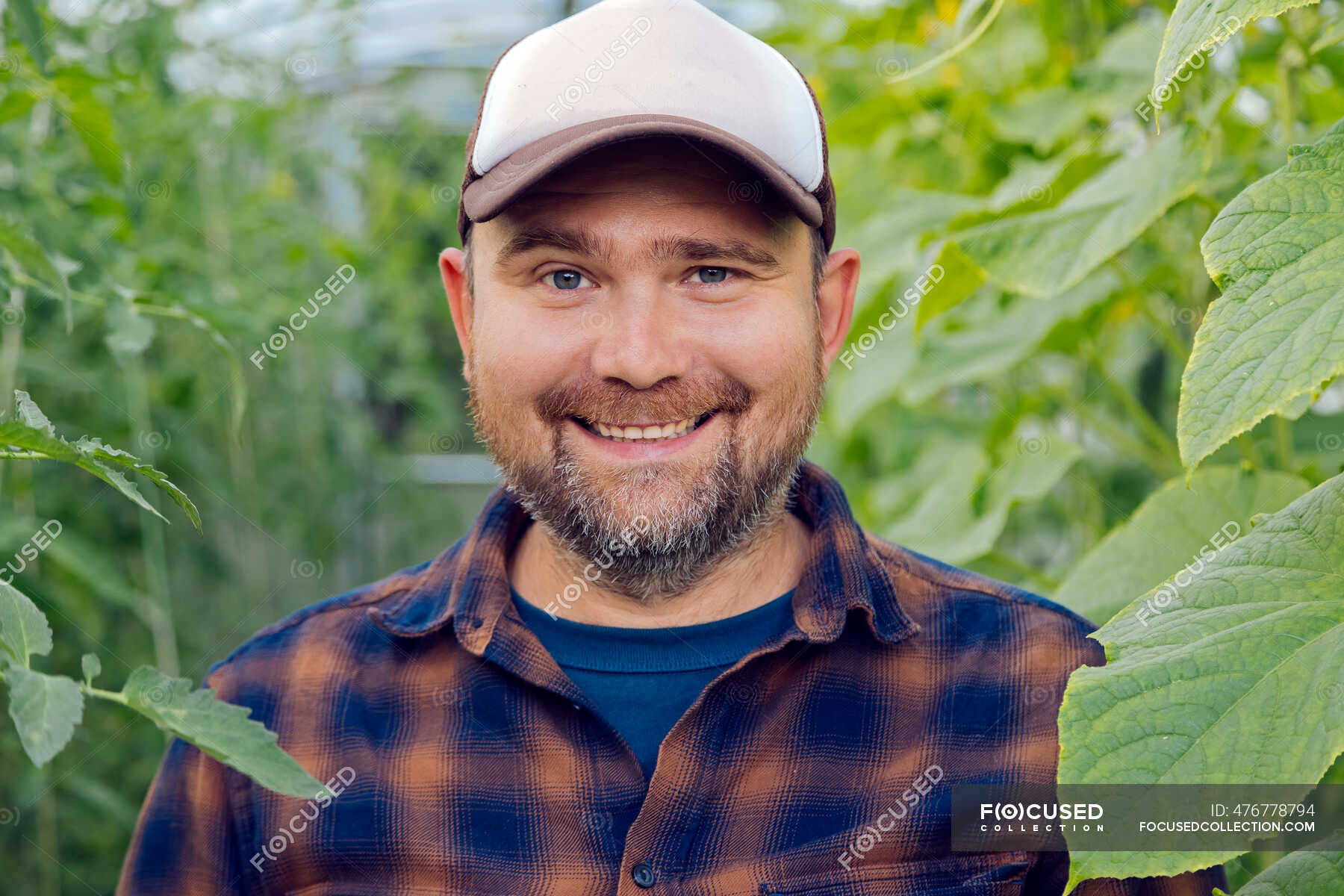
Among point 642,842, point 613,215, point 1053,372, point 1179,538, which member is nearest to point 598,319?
point 613,215

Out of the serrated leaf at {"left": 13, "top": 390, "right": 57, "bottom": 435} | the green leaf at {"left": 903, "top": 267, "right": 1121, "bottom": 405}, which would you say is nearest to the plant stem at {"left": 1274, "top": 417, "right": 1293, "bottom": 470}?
the green leaf at {"left": 903, "top": 267, "right": 1121, "bottom": 405}

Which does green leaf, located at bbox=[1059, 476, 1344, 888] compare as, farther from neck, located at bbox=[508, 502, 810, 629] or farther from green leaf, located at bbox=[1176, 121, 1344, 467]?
neck, located at bbox=[508, 502, 810, 629]

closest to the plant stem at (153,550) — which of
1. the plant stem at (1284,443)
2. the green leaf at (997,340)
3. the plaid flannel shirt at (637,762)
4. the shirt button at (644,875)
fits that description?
the plaid flannel shirt at (637,762)

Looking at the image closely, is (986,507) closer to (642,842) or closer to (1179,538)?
(1179,538)

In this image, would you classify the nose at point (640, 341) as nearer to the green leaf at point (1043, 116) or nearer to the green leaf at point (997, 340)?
the green leaf at point (997, 340)

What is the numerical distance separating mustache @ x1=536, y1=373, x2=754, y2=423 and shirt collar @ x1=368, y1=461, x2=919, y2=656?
0.24 metres

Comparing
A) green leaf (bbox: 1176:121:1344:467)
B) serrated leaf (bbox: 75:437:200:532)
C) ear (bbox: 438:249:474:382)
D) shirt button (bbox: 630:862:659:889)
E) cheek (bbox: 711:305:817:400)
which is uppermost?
green leaf (bbox: 1176:121:1344:467)

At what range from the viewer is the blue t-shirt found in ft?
4.75

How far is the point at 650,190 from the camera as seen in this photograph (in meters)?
1.41

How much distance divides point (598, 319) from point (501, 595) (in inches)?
14.6

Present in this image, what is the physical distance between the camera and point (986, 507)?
2.14m

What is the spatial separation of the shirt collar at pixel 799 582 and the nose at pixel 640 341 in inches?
12.4

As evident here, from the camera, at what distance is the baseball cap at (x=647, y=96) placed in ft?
4.65

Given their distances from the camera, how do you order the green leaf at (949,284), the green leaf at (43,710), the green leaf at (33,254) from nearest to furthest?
the green leaf at (43,710), the green leaf at (33,254), the green leaf at (949,284)
